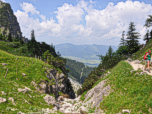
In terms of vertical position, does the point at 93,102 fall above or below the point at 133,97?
below

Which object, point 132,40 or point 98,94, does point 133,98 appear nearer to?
point 98,94

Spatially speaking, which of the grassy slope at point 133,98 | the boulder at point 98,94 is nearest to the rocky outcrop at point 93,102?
the boulder at point 98,94

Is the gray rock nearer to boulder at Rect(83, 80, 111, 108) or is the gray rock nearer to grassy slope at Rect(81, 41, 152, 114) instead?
boulder at Rect(83, 80, 111, 108)

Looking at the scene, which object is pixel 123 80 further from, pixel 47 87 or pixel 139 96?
pixel 47 87

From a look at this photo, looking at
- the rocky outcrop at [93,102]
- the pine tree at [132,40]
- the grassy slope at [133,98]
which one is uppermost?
the pine tree at [132,40]

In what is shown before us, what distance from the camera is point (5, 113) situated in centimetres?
992

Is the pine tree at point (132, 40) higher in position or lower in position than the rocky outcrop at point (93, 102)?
higher

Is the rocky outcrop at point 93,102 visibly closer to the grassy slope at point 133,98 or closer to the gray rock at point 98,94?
the gray rock at point 98,94

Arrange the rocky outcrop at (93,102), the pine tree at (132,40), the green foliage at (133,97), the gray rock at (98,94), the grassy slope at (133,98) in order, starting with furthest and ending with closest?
the pine tree at (132,40), the gray rock at (98,94), the rocky outcrop at (93,102), the green foliage at (133,97), the grassy slope at (133,98)

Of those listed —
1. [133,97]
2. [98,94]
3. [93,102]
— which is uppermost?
[133,97]

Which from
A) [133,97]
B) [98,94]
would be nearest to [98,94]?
[98,94]

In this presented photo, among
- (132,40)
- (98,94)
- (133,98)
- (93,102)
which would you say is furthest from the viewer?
(132,40)

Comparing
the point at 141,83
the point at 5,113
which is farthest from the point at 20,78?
the point at 141,83

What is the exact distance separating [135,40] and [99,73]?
29.7m
